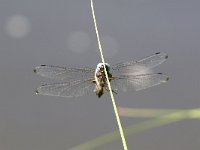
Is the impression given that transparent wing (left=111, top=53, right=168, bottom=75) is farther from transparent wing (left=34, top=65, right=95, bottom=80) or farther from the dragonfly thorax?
the dragonfly thorax

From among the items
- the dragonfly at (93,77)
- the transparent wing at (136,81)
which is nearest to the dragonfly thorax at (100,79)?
the dragonfly at (93,77)

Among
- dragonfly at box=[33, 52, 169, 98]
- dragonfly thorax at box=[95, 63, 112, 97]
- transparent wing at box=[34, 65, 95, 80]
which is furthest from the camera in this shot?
transparent wing at box=[34, 65, 95, 80]

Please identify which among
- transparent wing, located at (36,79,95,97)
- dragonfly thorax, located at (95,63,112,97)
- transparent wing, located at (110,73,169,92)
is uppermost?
dragonfly thorax, located at (95,63,112,97)

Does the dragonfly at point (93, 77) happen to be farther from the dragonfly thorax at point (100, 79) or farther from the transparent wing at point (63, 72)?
the dragonfly thorax at point (100, 79)

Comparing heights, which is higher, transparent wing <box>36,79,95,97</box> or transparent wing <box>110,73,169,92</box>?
transparent wing <box>36,79,95,97</box>

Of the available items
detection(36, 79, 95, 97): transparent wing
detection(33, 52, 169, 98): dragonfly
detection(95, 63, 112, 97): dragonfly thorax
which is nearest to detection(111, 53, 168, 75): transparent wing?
detection(33, 52, 169, 98): dragonfly

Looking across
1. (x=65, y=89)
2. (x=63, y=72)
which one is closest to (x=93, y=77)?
(x=65, y=89)
